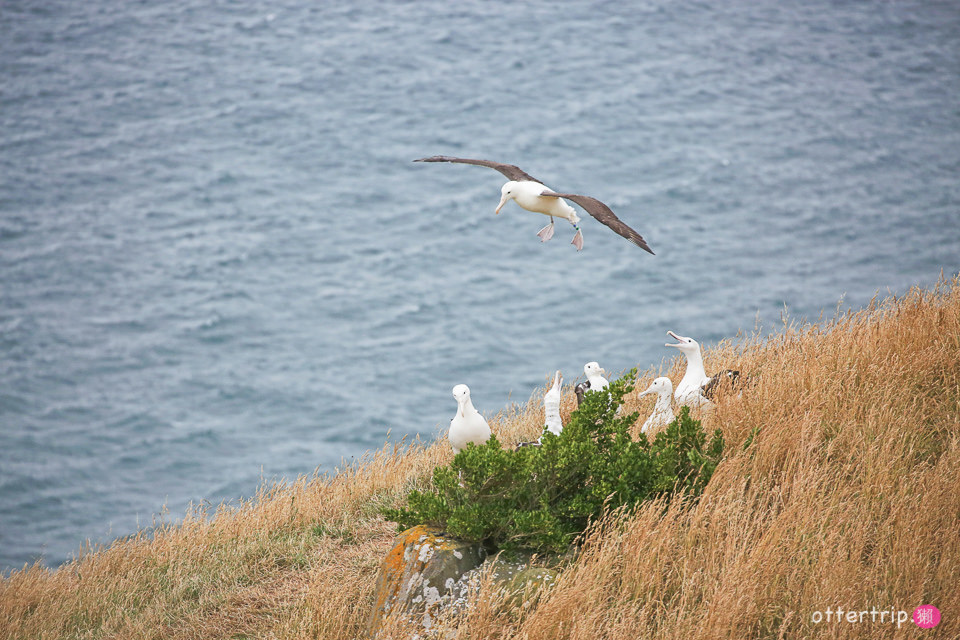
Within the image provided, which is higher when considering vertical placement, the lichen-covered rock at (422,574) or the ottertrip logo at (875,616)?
the ottertrip logo at (875,616)

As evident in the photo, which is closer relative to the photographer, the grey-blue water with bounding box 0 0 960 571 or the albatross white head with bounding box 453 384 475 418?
the albatross white head with bounding box 453 384 475 418

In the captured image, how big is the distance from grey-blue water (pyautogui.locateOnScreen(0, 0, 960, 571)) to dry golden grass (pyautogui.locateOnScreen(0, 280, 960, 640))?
15733mm

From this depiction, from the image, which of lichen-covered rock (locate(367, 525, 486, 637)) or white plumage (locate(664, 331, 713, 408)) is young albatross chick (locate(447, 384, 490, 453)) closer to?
lichen-covered rock (locate(367, 525, 486, 637))

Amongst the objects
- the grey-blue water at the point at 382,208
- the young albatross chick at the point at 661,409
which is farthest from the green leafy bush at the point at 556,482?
the grey-blue water at the point at 382,208

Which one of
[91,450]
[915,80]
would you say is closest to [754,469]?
[91,450]

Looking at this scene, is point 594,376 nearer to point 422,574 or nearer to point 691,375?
point 691,375

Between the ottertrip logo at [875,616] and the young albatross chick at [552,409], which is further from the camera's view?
the young albatross chick at [552,409]

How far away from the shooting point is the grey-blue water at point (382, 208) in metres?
43.2

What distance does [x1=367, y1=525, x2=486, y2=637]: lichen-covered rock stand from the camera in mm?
5793

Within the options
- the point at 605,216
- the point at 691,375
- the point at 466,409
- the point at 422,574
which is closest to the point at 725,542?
the point at 422,574

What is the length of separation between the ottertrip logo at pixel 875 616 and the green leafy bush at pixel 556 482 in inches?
53.8

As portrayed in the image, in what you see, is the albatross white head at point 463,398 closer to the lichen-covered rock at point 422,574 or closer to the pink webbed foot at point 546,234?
the lichen-covered rock at point 422,574

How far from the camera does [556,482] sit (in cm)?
638

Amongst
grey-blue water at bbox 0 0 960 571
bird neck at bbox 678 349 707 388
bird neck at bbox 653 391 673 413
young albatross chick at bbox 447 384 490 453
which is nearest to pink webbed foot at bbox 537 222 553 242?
young albatross chick at bbox 447 384 490 453
